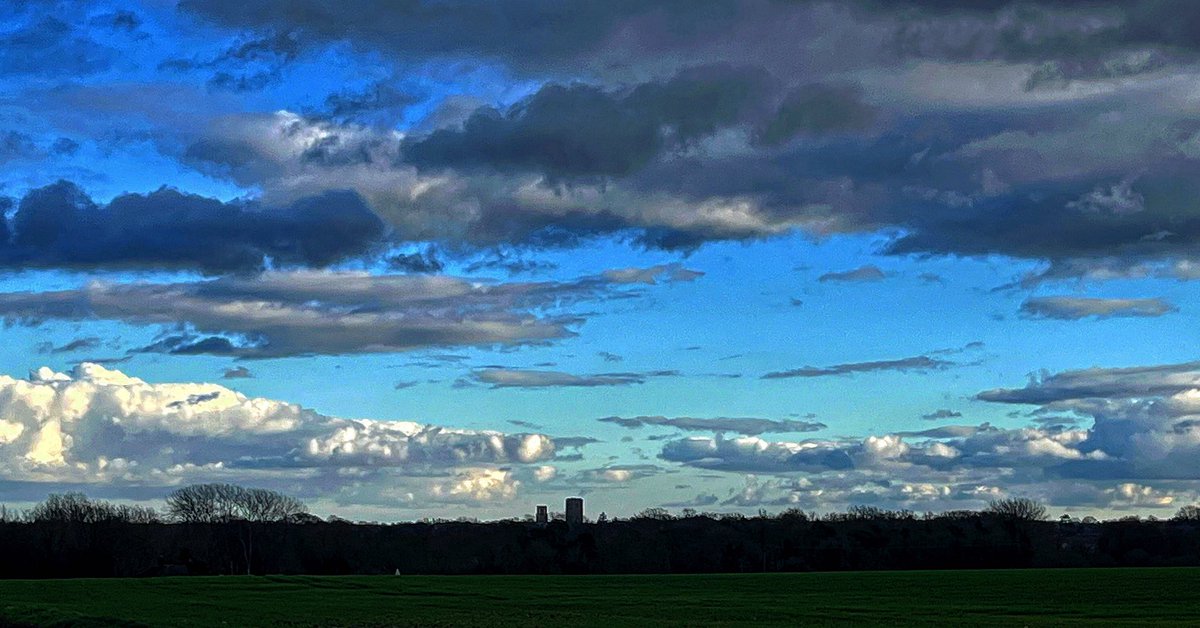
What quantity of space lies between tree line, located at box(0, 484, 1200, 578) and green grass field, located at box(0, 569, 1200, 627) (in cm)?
3412

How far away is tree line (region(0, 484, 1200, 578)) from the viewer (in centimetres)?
15538

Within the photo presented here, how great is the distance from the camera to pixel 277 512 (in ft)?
613

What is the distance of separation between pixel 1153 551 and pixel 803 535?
40.4m

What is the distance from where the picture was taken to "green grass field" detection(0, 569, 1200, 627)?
223 ft

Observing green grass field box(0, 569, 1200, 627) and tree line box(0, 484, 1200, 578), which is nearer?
green grass field box(0, 569, 1200, 627)

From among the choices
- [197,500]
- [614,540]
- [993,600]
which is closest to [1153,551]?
[614,540]

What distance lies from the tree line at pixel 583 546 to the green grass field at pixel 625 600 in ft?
112

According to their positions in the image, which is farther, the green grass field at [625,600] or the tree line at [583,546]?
the tree line at [583,546]

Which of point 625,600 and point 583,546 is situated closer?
point 625,600

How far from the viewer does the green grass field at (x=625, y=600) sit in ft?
223

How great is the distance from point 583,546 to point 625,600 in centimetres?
7580

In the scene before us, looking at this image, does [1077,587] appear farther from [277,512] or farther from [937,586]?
[277,512]

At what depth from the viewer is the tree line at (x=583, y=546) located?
15538 centimetres

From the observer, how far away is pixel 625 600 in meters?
88.8
